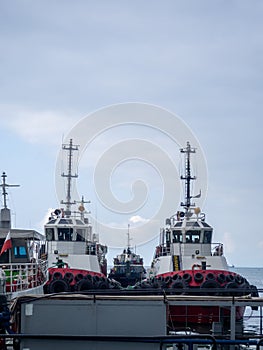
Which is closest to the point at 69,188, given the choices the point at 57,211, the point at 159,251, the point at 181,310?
the point at 57,211

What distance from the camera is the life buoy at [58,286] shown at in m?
33.1

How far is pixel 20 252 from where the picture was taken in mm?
27438

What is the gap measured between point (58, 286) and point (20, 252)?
21.2 feet

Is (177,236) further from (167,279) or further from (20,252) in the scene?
(20,252)

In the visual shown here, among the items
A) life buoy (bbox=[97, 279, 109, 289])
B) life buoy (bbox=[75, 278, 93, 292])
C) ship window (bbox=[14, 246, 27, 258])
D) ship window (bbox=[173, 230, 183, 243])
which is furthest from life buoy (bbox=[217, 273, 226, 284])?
ship window (bbox=[14, 246, 27, 258])

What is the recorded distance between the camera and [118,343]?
12.3 metres

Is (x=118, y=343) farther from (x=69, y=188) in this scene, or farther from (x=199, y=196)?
(x=69, y=188)

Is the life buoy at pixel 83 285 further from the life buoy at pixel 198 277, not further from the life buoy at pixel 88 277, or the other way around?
the life buoy at pixel 198 277

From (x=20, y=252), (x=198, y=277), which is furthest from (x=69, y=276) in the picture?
(x=20, y=252)

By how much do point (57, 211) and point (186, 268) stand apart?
10.7 m

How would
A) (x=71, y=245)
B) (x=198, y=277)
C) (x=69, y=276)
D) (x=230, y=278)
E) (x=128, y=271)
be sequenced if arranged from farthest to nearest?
(x=128, y=271) → (x=71, y=245) → (x=69, y=276) → (x=230, y=278) → (x=198, y=277)

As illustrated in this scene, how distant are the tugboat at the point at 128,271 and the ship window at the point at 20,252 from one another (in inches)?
1204

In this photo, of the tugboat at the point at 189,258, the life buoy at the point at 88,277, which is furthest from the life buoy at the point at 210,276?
the life buoy at the point at 88,277

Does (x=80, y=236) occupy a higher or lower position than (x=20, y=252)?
higher
